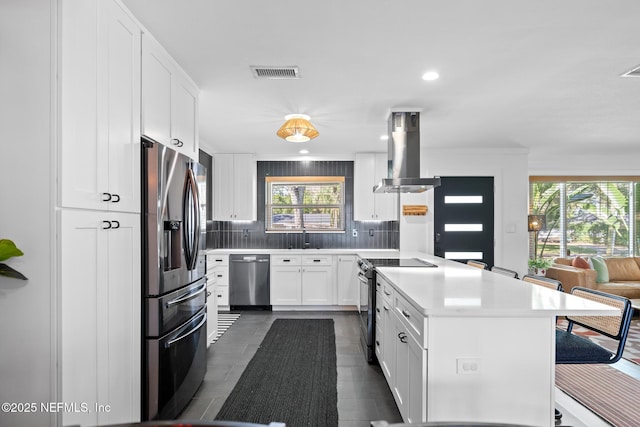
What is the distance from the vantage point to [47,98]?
141cm

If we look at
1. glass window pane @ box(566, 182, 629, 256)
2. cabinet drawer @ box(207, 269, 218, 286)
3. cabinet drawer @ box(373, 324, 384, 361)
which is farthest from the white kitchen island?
glass window pane @ box(566, 182, 629, 256)

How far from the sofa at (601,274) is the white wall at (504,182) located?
55 centimetres

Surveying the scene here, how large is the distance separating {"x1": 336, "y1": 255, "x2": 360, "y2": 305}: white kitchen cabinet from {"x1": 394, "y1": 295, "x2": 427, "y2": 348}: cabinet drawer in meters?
2.97

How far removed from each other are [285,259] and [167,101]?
3.41m

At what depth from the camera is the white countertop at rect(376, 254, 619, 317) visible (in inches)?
68.2

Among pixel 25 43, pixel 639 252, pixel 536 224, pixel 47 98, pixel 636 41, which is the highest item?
pixel 636 41

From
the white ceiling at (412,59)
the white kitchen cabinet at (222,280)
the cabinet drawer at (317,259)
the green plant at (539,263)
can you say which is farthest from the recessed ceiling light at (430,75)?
the green plant at (539,263)

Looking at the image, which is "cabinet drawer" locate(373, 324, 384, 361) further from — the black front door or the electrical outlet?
the black front door

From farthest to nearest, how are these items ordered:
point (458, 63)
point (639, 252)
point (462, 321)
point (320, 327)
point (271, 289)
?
point (639, 252) < point (271, 289) < point (320, 327) < point (458, 63) < point (462, 321)

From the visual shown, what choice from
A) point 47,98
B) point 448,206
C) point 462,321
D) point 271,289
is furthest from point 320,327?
point 47,98

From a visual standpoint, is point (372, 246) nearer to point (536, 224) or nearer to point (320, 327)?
point (320, 327)

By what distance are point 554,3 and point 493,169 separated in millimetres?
3969

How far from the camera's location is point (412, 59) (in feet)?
8.15

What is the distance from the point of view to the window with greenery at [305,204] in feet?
19.8
